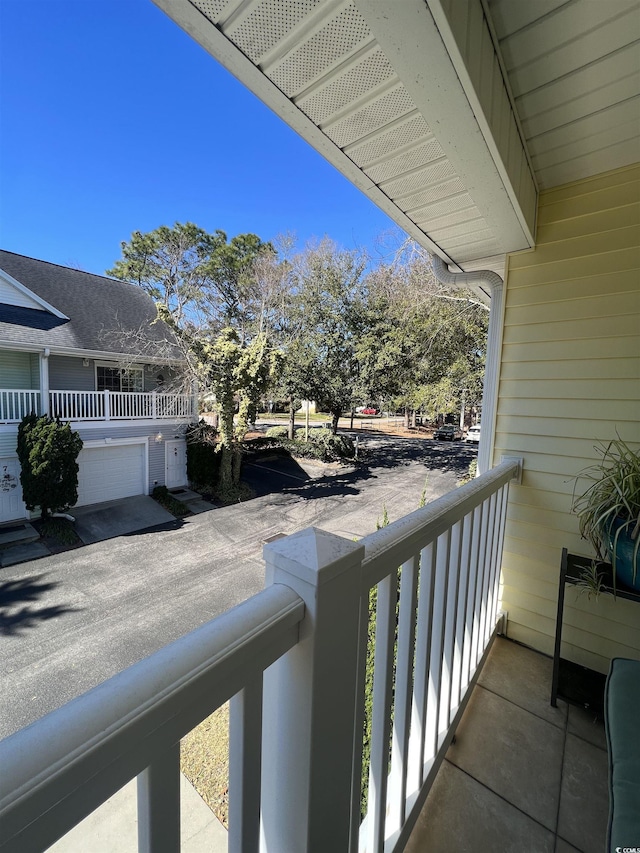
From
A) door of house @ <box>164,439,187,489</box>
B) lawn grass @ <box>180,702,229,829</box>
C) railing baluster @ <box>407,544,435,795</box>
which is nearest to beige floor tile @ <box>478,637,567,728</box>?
railing baluster @ <box>407,544,435,795</box>

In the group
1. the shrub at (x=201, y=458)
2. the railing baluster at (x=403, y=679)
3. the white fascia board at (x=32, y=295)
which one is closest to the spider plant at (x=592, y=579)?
the railing baluster at (x=403, y=679)

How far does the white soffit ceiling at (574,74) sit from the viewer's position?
41.9 inches

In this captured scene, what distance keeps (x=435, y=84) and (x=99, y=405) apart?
8589 millimetres

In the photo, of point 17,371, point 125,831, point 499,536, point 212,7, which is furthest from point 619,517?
point 17,371

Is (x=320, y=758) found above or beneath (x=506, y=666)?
above

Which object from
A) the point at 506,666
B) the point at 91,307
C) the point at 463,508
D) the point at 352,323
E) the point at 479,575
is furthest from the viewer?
the point at 352,323

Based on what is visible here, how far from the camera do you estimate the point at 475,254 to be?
225 centimetres

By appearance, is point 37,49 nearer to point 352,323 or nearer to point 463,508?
point 463,508

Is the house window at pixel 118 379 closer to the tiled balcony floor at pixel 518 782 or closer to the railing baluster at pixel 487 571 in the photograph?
the railing baluster at pixel 487 571

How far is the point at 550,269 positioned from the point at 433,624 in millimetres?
2023

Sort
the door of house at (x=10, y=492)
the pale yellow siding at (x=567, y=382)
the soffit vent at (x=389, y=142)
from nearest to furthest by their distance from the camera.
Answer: the soffit vent at (x=389, y=142) → the pale yellow siding at (x=567, y=382) → the door of house at (x=10, y=492)

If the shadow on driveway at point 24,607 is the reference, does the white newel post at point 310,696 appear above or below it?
above

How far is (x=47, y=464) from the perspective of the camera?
20.6ft

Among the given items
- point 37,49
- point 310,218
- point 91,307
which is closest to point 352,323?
point 310,218
